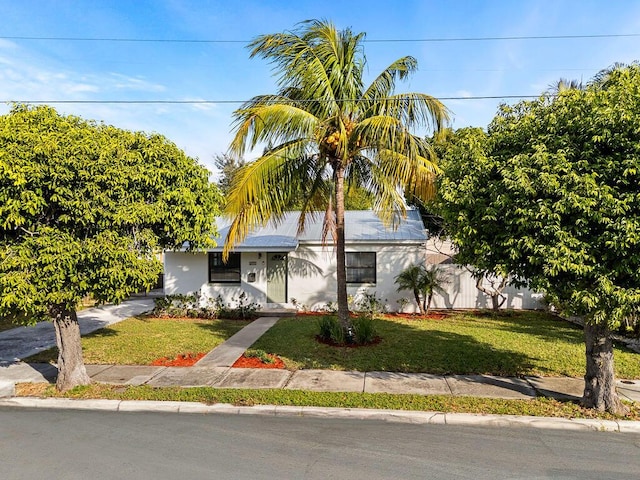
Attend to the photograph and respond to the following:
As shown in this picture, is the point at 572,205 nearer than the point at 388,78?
Yes

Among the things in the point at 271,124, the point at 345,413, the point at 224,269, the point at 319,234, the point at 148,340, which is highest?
the point at 271,124

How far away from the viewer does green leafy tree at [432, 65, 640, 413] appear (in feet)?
16.9

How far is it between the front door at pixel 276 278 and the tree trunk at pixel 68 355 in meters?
9.13

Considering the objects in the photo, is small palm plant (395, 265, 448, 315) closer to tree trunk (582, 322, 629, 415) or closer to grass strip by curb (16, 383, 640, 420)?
grass strip by curb (16, 383, 640, 420)

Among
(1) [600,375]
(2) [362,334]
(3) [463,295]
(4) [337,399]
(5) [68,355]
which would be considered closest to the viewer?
(1) [600,375]

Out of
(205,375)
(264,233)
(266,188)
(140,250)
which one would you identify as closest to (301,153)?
(266,188)

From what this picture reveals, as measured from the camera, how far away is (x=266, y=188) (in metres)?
9.48

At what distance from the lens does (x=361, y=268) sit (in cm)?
1595

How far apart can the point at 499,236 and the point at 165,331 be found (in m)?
9.75

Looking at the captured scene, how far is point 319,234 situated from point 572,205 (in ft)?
38.7

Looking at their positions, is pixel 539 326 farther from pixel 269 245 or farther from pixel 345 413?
pixel 345 413

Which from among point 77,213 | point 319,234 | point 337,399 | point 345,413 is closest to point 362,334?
point 337,399

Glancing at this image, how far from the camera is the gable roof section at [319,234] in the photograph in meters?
15.5

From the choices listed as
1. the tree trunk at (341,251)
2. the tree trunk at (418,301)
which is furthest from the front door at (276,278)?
the tree trunk at (341,251)
